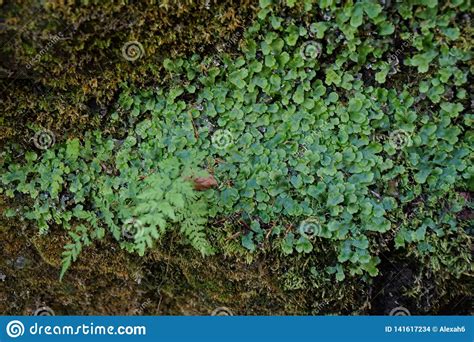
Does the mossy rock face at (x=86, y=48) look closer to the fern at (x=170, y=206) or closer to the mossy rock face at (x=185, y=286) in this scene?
the fern at (x=170, y=206)

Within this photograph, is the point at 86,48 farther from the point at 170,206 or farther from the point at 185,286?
the point at 185,286

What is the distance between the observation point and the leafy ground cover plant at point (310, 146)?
3.41 metres

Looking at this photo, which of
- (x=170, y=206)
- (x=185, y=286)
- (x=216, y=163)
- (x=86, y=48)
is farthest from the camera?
(x=185, y=286)

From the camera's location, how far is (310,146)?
11.6ft


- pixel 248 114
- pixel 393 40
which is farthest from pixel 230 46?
pixel 393 40

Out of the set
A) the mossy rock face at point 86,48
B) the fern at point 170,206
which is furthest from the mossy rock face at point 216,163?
the fern at point 170,206

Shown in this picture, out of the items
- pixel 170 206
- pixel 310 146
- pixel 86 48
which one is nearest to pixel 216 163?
pixel 170 206

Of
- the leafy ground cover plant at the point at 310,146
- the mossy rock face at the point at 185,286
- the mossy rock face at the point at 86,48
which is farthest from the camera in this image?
the mossy rock face at the point at 185,286

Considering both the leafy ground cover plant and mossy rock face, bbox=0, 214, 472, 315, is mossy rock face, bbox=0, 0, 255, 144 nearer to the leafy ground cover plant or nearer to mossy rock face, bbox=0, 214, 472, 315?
the leafy ground cover plant

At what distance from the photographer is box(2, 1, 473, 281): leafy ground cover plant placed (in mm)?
3412

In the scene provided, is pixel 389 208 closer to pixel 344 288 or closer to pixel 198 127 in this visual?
pixel 344 288

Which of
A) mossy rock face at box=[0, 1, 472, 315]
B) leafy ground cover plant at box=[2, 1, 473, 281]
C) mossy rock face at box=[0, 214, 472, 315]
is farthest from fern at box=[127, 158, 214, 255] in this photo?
mossy rock face at box=[0, 214, 472, 315]

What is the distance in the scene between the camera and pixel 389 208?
11.6 ft

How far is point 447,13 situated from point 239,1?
4.23 ft
